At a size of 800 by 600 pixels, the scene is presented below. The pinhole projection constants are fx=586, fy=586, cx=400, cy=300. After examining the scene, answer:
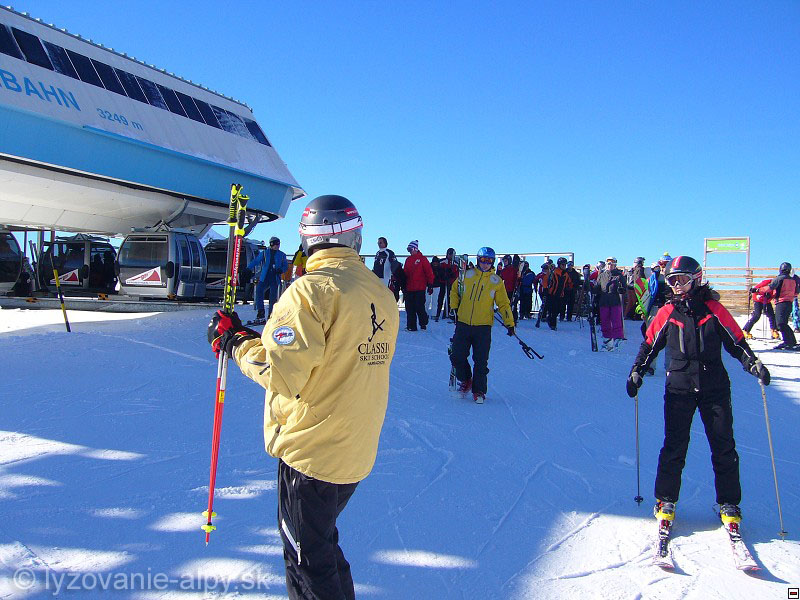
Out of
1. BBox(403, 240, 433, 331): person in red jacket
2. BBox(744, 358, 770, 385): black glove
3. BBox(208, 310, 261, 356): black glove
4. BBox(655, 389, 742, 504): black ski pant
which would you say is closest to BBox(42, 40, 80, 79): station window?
BBox(403, 240, 433, 331): person in red jacket

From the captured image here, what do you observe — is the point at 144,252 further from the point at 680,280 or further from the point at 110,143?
the point at 680,280

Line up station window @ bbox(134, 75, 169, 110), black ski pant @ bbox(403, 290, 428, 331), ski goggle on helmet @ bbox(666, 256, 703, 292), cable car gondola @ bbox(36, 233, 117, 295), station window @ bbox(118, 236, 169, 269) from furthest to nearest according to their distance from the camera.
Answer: cable car gondola @ bbox(36, 233, 117, 295) < station window @ bbox(134, 75, 169, 110) < station window @ bbox(118, 236, 169, 269) < black ski pant @ bbox(403, 290, 428, 331) < ski goggle on helmet @ bbox(666, 256, 703, 292)

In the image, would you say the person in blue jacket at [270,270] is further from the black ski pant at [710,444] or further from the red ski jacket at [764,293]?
the red ski jacket at [764,293]

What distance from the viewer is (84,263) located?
18.2m

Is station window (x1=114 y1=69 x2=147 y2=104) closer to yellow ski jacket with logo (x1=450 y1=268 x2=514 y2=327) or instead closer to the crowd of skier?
yellow ski jacket with logo (x1=450 y1=268 x2=514 y2=327)

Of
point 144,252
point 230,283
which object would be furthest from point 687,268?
point 144,252

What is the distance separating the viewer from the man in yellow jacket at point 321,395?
6.37 feet

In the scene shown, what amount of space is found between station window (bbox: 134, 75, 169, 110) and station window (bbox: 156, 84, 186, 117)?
16 centimetres

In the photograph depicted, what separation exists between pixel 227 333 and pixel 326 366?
52 cm

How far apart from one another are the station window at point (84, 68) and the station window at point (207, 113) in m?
3.67

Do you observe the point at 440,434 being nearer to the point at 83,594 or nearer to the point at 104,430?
the point at 104,430

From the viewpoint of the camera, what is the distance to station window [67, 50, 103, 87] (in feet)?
48.0

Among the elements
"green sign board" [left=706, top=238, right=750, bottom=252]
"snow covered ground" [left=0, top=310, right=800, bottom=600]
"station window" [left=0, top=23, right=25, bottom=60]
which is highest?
"station window" [left=0, top=23, right=25, bottom=60]

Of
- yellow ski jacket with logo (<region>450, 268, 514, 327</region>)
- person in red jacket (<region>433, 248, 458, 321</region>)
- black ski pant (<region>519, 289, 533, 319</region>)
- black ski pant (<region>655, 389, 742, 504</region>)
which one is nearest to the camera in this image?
black ski pant (<region>655, 389, 742, 504</region>)
